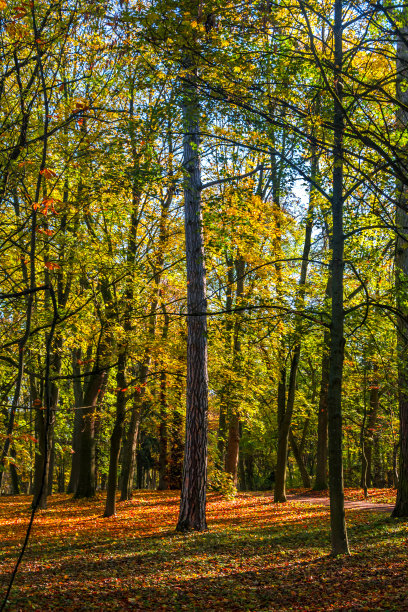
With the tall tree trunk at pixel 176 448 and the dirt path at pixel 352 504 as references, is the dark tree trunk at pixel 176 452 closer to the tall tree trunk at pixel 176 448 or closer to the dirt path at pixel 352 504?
the tall tree trunk at pixel 176 448

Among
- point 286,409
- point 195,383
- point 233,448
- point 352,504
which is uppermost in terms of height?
point 195,383

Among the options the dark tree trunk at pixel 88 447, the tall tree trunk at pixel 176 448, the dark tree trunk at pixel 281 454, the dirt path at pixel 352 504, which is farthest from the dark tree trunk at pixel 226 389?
the dark tree trunk at pixel 88 447

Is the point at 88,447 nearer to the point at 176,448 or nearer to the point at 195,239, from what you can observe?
the point at 176,448

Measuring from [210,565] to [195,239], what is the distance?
620 centimetres

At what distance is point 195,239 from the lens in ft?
34.8

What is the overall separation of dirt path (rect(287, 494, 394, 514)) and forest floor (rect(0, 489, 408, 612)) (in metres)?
0.83

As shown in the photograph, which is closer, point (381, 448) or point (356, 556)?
point (356, 556)

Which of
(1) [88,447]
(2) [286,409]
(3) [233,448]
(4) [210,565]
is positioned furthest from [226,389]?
(4) [210,565]

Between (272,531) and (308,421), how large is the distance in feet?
53.2

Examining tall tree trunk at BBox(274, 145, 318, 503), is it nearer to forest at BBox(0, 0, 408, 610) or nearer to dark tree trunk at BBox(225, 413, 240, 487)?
forest at BBox(0, 0, 408, 610)

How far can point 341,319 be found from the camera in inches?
297

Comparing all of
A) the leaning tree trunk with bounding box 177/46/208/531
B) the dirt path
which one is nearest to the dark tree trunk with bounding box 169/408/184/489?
the dirt path

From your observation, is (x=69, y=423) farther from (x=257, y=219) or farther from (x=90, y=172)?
(x=90, y=172)

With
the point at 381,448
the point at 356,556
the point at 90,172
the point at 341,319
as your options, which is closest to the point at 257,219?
the point at 90,172
